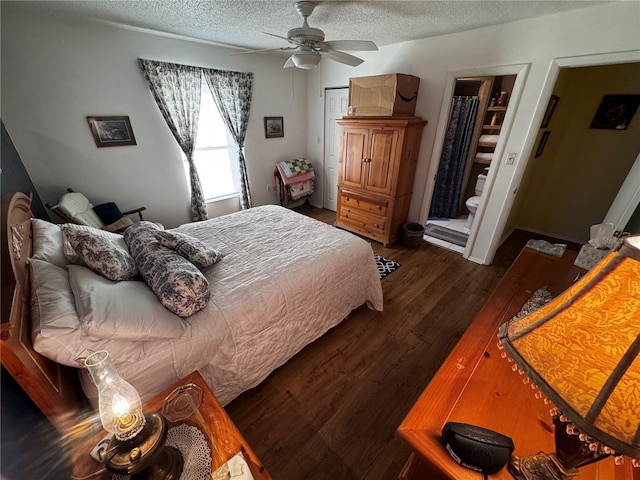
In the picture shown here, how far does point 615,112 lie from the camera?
9.53ft

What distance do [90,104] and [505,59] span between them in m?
4.13

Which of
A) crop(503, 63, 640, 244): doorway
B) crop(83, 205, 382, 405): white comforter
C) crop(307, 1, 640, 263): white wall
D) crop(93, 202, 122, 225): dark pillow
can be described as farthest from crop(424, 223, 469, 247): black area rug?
crop(93, 202, 122, 225): dark pillow

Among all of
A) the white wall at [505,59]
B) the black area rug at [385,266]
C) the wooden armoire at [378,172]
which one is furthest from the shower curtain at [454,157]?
the black area rug at [385,266]

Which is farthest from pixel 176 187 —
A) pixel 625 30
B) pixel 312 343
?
pixel 625 30

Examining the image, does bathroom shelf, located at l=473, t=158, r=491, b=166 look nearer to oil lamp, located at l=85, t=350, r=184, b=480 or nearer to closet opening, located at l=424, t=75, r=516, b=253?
closet opening, located at l=424, t=75, r=516, b=253

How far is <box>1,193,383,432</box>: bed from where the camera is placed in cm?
91

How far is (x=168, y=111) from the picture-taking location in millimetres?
2967

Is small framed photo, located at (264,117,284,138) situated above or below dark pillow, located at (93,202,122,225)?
above

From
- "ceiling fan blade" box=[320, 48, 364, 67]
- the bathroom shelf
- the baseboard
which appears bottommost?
the baseboard

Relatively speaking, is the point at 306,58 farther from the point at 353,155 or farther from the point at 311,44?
the point at 353,155

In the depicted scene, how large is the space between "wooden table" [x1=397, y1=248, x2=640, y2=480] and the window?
364 cm

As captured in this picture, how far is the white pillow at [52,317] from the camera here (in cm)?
90

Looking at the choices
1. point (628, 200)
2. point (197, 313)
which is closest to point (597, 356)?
point (197, 313)

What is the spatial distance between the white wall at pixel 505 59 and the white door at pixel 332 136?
283 millimetres
